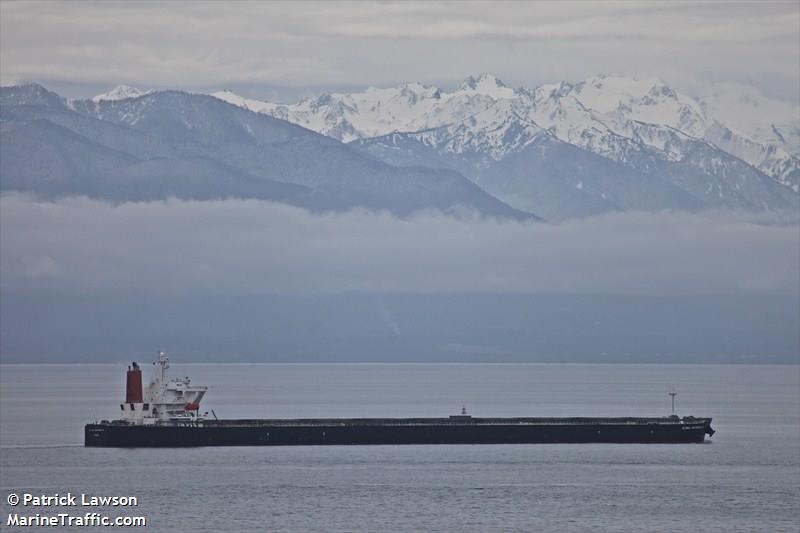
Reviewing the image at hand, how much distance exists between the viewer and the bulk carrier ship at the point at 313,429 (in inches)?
4370

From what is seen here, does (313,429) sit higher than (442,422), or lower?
lower

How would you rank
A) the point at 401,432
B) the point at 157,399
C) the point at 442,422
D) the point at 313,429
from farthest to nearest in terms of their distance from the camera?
the point at 442,422
the point at 401,432
the point at 313,429
the point at 157,399

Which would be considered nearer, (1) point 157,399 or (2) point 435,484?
(2) point 435,484

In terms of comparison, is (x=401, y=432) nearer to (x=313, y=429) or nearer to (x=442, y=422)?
(x=442, y=422)

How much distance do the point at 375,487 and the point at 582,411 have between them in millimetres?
86489

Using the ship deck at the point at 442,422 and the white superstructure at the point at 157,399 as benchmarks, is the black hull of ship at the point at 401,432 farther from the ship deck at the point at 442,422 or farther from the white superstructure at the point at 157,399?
the white superstructure at the point at 157,399

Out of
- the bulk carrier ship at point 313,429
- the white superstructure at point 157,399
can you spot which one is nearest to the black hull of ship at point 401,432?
the bulk carrier ship at point 313,429

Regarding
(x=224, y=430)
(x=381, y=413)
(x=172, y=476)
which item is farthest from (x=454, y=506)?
(x=381, y=413)

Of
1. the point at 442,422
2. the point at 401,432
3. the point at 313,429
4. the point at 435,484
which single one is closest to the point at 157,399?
the point at 313,429

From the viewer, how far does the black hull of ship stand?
111 metres

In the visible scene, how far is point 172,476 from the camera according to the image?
96.5m

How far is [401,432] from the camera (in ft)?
378

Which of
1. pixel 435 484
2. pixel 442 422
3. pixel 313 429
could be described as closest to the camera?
pixel 435 484

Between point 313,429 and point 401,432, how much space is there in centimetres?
623
